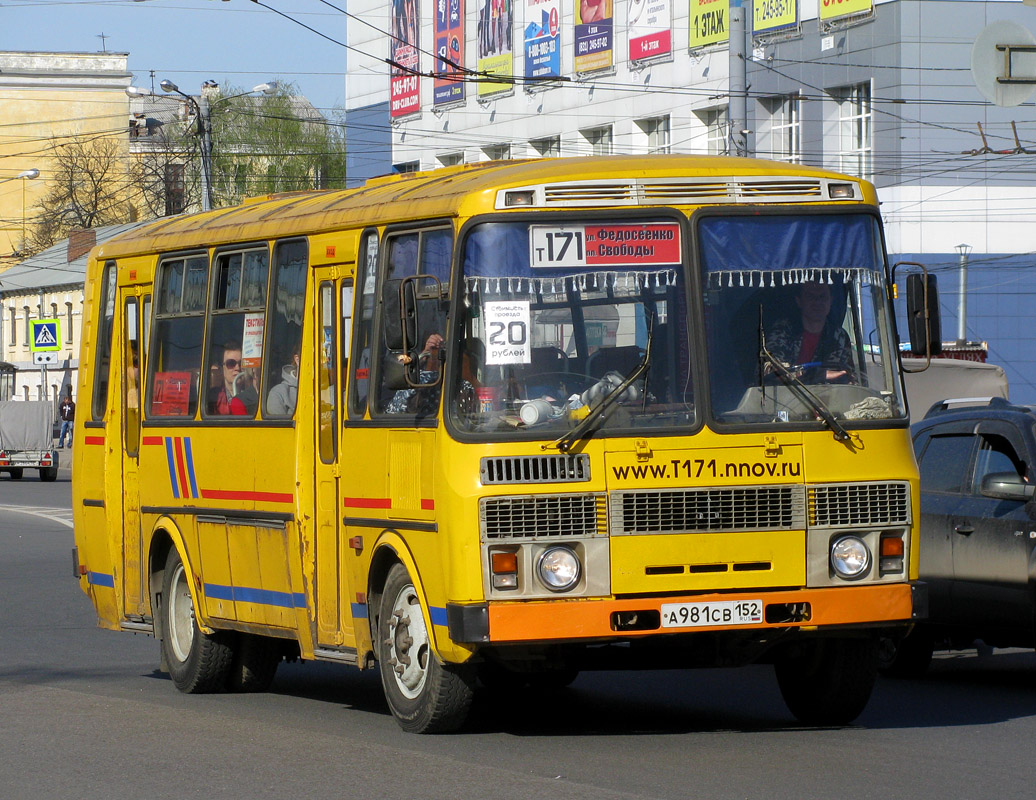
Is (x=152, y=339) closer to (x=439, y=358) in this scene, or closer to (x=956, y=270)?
(x=439, y=358)

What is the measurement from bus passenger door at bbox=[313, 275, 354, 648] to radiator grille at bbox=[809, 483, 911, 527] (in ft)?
8.37

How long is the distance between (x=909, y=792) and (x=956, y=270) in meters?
43.2

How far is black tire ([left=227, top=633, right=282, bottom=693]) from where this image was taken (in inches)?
470

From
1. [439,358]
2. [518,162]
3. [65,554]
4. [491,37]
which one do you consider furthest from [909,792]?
[491,37]

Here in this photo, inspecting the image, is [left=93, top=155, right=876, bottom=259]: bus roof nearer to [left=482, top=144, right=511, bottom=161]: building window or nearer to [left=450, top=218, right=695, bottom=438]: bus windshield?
[left=450, top=218, right=695, bottom=438]: bus windshield

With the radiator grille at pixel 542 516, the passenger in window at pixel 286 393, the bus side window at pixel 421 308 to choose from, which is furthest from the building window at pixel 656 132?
the radiator grille at pixel 542 516

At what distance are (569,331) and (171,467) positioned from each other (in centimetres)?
404

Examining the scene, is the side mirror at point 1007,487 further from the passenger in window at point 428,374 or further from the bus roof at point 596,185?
the passenger in window at point 428,374

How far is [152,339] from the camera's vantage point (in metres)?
12.6

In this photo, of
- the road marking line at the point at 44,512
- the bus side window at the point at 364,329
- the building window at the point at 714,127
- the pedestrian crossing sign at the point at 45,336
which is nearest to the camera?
the bus side window at the point at 364,329

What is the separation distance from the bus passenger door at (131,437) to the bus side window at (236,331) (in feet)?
3.89

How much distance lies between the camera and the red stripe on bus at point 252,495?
1066 centimetres

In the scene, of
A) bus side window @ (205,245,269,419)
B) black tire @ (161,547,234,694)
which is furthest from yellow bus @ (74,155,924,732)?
black tire @ (161,547,234,694)

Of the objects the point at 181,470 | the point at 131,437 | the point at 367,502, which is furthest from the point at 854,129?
the point at 367,502
